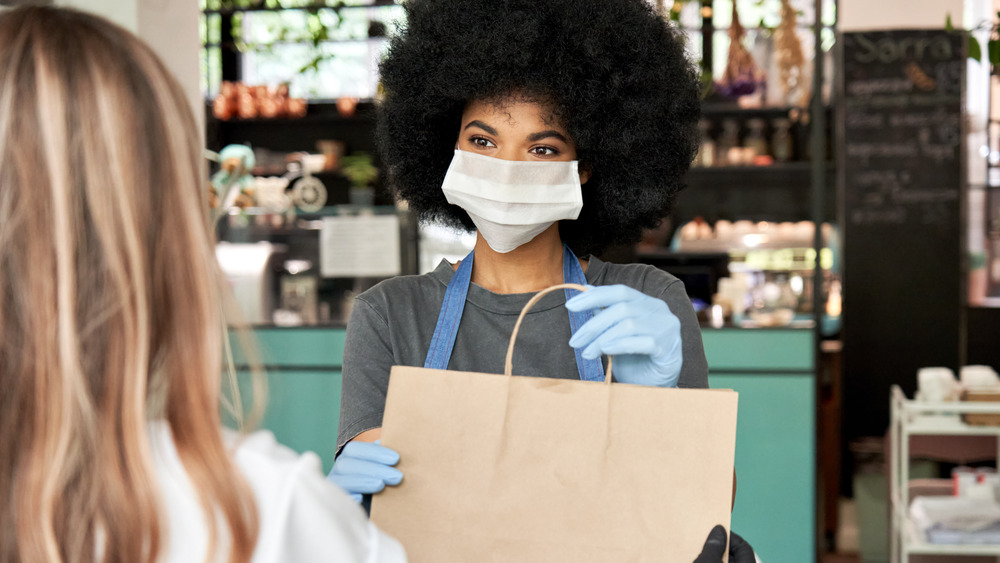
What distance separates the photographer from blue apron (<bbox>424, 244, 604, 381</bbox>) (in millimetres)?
1250

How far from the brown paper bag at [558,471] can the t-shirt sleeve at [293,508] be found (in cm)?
34

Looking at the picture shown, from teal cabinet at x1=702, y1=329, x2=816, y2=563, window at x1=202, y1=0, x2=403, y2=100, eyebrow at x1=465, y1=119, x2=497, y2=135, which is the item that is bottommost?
teal cabinet at x1=702, y1=329, x2=816, y2=563

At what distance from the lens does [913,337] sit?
4.49m

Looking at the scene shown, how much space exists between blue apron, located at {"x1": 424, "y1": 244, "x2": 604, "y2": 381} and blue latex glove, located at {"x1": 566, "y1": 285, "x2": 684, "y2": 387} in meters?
0.17

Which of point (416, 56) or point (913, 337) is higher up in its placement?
point (416, 56)

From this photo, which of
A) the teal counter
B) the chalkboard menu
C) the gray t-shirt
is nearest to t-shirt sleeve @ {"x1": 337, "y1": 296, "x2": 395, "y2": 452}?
the gray t-shirt

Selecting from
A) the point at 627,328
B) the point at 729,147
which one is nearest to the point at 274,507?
the point at 627,328

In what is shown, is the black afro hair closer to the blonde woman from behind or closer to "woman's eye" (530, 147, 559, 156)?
"woman's eye" (530, 147, 559, 156)

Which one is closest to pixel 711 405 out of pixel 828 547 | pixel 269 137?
pixel 828 547

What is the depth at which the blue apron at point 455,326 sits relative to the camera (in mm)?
1250

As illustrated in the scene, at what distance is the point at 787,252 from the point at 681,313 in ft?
A: 9.94

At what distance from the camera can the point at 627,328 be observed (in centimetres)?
104

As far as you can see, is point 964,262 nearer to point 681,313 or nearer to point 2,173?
point 681,313

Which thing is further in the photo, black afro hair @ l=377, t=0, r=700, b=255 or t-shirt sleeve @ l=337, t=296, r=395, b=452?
black afro hair @ l=377, t=0, r=700, b=255
